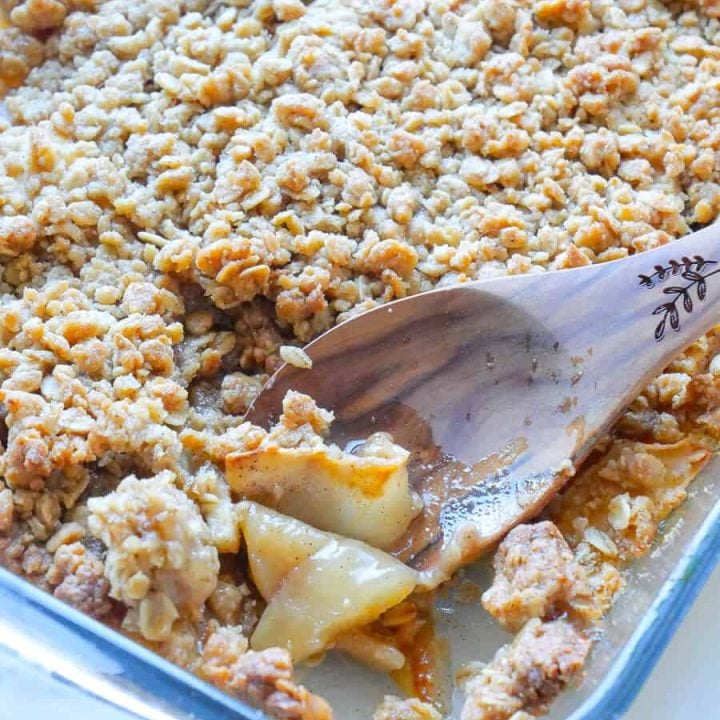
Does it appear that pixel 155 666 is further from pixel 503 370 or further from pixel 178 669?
pixel 503 370

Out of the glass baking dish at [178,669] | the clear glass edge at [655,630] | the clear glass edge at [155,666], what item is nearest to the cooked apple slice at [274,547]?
the glass baking dish at [178,669]

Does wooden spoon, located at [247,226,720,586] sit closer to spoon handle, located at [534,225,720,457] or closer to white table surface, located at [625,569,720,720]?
spoon handle, located at [534,225,720,457]

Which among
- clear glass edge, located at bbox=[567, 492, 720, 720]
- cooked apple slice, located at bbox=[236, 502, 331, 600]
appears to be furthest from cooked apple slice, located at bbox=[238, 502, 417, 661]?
clear glass edge, located at bbox=[567, 492, 720, 720]

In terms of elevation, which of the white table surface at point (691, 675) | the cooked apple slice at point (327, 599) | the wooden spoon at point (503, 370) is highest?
→ the wooden spoon at point (503, 370)

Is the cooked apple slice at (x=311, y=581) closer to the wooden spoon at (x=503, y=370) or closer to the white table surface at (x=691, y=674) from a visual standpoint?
the wooden spoon at (x=503, y=370)

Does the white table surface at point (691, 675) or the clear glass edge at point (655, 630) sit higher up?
the clear glass edge at point (655, 630)

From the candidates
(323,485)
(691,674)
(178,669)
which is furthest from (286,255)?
(691,674)
